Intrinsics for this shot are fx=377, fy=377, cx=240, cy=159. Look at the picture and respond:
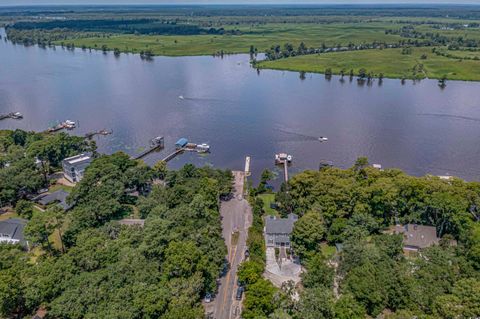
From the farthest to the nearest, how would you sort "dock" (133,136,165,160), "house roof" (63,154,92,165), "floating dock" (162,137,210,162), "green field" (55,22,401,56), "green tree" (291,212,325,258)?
"green field" (55,22,401,56) < "dock" (133,136,165,160) < "floating dock" (162,137,210,162) < "house roof" (63,154,92,165) < "green tree" (291,212,325,258)

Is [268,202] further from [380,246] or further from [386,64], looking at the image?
[386,64]

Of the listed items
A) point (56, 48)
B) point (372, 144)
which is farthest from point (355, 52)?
point (56, 48)

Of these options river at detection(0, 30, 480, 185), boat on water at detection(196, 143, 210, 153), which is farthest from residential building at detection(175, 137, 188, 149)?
boat on water at detection(196, 143, 210, 153)

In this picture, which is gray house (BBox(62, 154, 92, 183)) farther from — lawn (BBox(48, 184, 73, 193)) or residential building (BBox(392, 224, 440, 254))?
residential building (BBox(392, 224, 440, 254))

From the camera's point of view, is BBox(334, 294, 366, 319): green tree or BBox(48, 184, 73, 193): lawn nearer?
BBox(334, 294, 366, 319): green tree

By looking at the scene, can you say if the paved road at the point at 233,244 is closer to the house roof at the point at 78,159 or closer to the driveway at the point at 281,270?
the driveway at the point at 281,270

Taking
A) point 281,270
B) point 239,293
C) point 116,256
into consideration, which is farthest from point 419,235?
point 116,256

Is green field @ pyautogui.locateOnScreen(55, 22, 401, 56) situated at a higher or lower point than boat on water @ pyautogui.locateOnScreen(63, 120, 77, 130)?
higher
